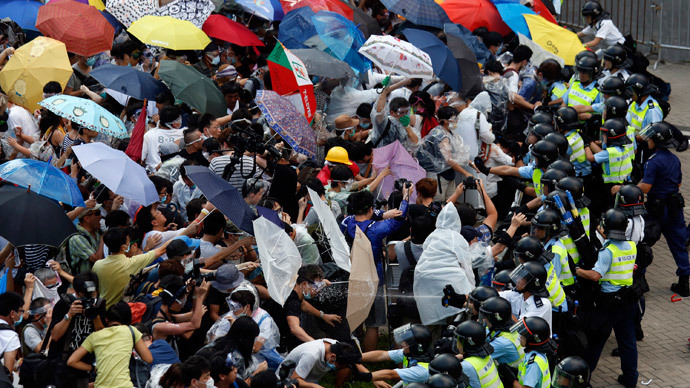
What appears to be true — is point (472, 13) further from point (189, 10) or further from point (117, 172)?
point (117, 172)

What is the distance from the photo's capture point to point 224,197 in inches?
334

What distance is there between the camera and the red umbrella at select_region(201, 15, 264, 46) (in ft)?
45.7

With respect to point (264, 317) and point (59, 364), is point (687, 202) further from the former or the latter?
point (59, 364)

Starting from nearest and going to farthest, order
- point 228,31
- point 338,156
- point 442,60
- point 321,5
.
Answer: point 338,156 < point 442,60 < point 228,31 < point 321,5

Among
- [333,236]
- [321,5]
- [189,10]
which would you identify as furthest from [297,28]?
[333,236]

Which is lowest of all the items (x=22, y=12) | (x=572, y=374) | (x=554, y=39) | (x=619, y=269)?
(x=554, y=39)

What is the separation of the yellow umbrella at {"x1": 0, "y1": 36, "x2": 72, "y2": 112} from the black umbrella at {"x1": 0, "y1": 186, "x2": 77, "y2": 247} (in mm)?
3315

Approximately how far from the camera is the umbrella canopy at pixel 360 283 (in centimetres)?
872

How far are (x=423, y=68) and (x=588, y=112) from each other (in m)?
2.69

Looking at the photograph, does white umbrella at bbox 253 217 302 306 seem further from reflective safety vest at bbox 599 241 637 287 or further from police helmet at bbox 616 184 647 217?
police helmet at bbox 616 184 647 217

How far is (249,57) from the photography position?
14656 mm

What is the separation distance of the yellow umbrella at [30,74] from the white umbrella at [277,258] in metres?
4.71

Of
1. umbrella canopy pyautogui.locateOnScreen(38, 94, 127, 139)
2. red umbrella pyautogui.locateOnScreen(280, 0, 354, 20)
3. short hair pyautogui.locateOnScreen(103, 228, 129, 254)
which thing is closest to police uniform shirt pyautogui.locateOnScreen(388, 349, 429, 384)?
short hair pyautogui.locateOnScreen(103, 228, 129, 254)

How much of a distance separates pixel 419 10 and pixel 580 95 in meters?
2.63
